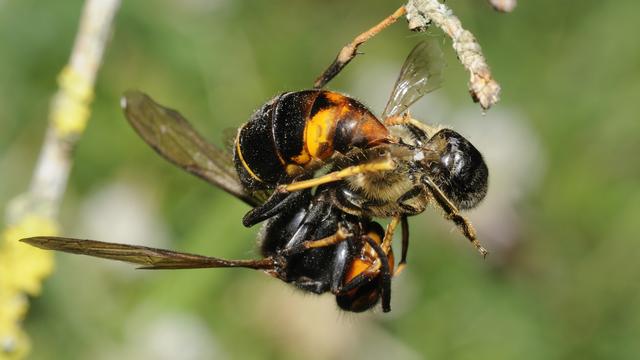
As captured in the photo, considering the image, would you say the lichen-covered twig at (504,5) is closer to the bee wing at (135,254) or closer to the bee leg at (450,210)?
the bee leg at (450,210)

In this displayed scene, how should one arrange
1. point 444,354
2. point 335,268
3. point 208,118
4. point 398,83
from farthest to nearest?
1. point 208,118
2. point 444,354
3. point 398,83
4. point 335,268

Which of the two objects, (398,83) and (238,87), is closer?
(398,83)

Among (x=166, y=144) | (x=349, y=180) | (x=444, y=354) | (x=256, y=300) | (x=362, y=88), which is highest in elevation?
(x=166, y=144)

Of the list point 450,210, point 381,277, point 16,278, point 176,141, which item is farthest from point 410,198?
point 16,278

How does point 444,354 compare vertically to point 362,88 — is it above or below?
below

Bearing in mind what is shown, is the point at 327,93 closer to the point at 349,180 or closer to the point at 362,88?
the point at 349,180

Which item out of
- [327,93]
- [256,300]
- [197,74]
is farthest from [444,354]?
[327,93]

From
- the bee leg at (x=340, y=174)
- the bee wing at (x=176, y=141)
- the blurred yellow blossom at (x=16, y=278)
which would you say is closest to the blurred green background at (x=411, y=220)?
the blurred yellow blossom at (x=16, y=278)
